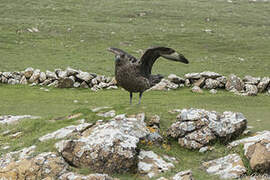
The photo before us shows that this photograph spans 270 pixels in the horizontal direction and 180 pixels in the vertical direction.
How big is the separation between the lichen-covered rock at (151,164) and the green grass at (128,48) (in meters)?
0.39

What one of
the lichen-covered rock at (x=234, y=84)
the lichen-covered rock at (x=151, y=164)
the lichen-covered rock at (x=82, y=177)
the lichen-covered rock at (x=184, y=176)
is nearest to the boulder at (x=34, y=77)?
the lichen-covered rock at (x=234, y=84)

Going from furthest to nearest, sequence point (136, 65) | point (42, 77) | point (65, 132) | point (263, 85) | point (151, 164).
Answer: point (42, 77), point (263, 85), point (136, 65), point (65, 132), point (151, 164)

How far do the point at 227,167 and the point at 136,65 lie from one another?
5225mm

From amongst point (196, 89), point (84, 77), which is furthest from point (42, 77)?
point (196, 89)

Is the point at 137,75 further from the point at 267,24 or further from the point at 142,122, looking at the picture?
the point at 267,24

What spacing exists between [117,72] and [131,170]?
433 cm

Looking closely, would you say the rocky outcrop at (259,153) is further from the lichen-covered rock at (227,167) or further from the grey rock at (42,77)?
the grey rock at (42,77)

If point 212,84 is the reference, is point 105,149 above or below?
above

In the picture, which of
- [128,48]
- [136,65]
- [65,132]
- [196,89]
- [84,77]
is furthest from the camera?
[128,48]

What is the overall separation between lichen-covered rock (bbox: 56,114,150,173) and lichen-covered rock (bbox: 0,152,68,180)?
1.14 ft

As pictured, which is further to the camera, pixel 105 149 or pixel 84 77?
pixel 84 77

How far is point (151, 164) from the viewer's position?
12.1 meters

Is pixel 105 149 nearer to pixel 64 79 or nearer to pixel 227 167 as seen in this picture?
pixel 227 167

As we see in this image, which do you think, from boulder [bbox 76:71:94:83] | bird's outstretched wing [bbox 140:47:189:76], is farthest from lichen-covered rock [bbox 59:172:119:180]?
boulder [bbox 76:71:94:83]
